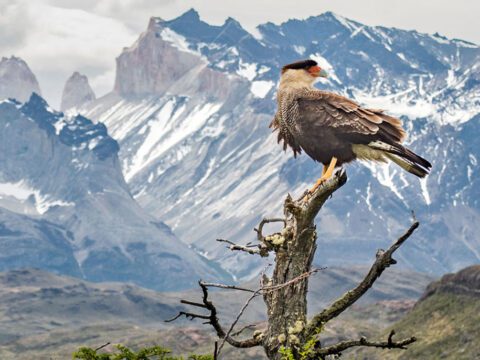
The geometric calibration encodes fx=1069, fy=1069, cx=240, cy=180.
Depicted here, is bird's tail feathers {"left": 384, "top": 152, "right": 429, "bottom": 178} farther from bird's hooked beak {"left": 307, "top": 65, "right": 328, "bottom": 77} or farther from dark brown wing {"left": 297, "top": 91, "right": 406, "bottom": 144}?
bird's hooked beak {"left": 307, "top": 65, "right": 328, "bottom": 77}

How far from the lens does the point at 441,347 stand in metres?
197

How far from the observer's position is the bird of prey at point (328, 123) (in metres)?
27.5

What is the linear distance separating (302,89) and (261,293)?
8780 millimetres

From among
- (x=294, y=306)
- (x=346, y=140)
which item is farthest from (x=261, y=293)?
(x=346, y=140)

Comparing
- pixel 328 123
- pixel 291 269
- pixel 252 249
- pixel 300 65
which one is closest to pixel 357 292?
pixel 291 269

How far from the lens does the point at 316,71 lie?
97.0ft

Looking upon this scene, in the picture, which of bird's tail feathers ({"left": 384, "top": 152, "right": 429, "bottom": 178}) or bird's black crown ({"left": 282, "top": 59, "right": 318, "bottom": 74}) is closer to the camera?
bird's tail feathers ({"left": 384, "top": 152, "right": 429, "bottom": 178})

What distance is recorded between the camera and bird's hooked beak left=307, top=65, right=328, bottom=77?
29.4m

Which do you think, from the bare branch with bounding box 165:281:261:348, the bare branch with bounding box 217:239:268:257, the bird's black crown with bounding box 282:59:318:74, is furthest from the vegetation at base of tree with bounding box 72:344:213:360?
the bird's black crown with bounding box 282:59:318:74

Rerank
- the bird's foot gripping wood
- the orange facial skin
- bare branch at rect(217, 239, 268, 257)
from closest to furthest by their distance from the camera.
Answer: bare branch at rect(217, 239, 268, 257) < the bird's foot gripping wood < the orange facial skin

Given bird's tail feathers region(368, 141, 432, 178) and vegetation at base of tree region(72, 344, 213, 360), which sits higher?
bird's tail feathers region(368, 141, 432, 178)

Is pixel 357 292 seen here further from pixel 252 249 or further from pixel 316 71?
pixel 316 71

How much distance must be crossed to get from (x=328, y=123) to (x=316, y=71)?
181cm

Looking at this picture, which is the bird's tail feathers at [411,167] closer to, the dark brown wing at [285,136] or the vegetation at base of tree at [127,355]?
the dark brown wing at [285,136]
